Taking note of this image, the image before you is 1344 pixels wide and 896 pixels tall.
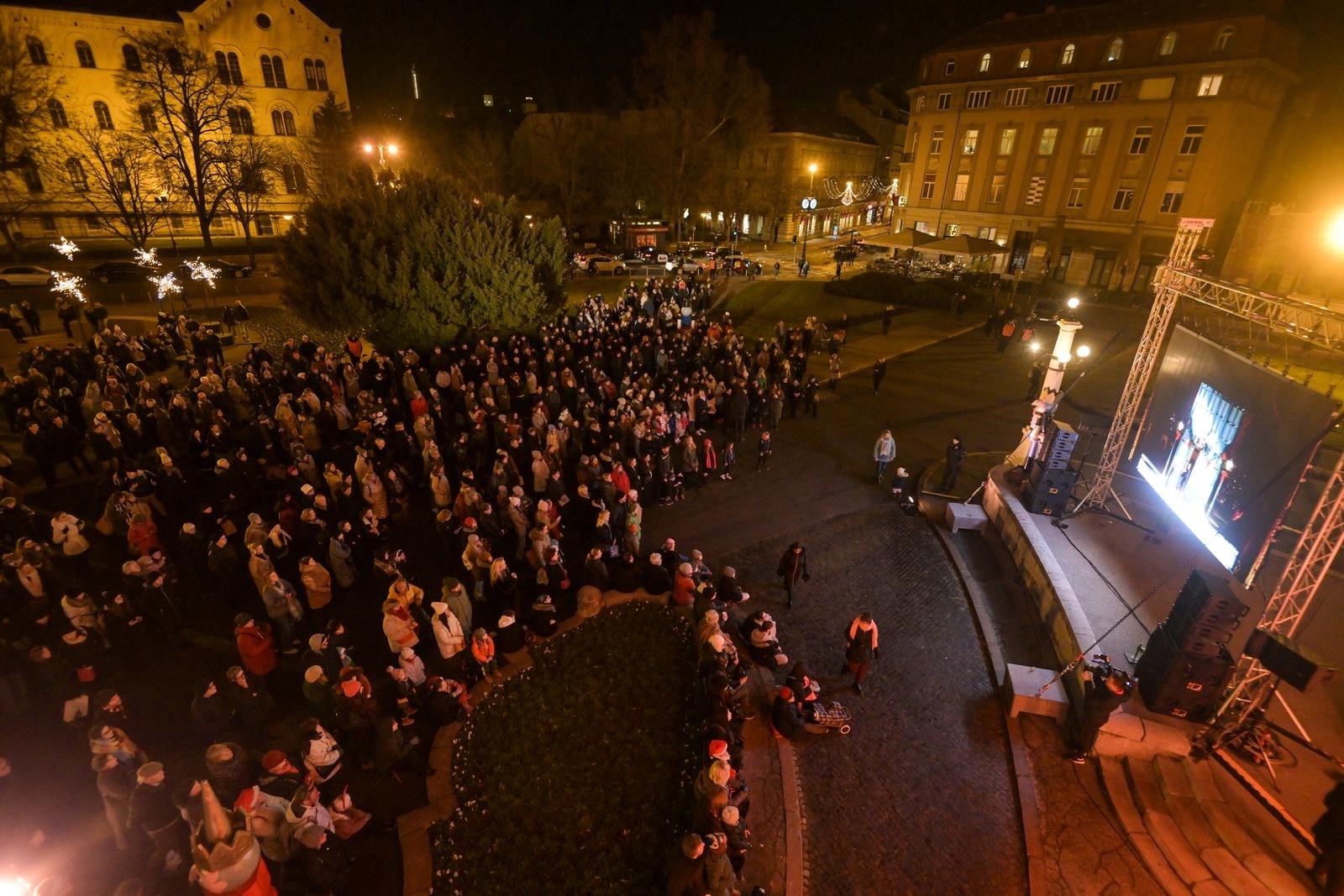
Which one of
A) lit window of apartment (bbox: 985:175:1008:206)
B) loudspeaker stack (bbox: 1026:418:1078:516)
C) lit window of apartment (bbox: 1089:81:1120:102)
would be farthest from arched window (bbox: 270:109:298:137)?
lit window of apartment (bbox: 1089:81:1120:102)

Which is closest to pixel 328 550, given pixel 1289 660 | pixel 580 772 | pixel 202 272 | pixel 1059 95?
pixel 580 772

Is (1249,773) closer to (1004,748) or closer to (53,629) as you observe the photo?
(1004,748)

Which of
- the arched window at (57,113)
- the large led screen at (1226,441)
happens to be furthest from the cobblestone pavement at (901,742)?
the arched window at (57,113)

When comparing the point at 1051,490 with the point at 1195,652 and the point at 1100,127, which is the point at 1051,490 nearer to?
the point at 1195,652

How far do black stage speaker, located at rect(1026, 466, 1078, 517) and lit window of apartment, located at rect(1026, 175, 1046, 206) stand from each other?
33.8m

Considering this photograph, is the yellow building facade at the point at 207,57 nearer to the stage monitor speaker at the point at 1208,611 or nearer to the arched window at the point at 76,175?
the arched window at the point at 76,175

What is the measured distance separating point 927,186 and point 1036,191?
721 cm

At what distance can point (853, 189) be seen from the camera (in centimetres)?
5766

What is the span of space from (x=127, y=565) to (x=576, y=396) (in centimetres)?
836

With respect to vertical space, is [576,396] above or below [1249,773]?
above

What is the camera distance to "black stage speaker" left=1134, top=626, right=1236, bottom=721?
7.14 meters

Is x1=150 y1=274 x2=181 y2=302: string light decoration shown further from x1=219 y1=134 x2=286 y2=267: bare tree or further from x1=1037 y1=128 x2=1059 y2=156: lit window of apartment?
x1=1037 y1=128 x2=1059 y2=156: lit window of apartment

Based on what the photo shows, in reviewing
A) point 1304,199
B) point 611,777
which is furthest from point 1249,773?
point 1304,199

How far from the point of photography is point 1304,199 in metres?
31.6
